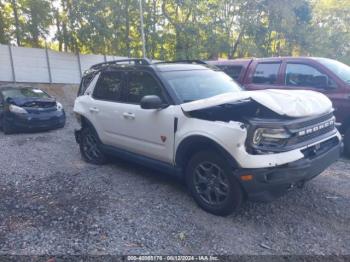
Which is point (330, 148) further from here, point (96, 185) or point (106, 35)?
point (106, 35)

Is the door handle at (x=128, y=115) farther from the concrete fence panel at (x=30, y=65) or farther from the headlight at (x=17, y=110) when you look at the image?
the concrete fence panel at (x=30, y=65)

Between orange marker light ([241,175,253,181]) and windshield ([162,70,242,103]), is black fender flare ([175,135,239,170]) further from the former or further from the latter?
windshield ([162,70,242,103])

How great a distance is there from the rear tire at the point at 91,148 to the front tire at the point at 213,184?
89.1 inches

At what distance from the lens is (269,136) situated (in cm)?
295

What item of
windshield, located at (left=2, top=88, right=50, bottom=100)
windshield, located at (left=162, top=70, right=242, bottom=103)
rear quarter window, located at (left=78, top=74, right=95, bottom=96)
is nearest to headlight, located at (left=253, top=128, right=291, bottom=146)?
windshield, located at (left=162, top=70, right=242, bottom=103)

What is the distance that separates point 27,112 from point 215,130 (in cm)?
717

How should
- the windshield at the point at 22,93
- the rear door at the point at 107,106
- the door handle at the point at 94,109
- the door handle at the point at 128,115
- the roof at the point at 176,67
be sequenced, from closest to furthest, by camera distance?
the roof at the point at 176,67 < the door handle at the point at 128,115 < the rear door at the point at 107,106 < the door handle at the point at 94,109 < the windshield at the point at 22,93

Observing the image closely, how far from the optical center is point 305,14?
22.6 m

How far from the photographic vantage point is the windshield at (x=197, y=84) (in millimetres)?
3821

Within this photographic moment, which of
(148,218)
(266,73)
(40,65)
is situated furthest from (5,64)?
(148,218)

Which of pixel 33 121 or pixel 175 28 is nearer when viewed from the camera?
pixel 33 121

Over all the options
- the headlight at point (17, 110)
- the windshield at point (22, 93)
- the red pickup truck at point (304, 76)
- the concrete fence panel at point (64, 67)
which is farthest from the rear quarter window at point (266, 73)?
the concrete fence panel at point (64, 67)

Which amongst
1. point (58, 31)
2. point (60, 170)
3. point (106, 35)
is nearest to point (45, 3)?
point (58, 31)

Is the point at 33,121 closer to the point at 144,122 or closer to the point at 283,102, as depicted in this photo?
→ the point at 144,122
